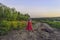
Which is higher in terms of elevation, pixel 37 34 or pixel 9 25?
pixel 9 25

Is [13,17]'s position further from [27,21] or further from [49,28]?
[49,28]

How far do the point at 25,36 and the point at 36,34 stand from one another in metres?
0.17

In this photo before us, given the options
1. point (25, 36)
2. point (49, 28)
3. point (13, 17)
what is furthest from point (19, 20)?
point (49, 28)

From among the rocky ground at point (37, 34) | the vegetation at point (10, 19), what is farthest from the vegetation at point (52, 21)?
the vegetation at point (10, 19)

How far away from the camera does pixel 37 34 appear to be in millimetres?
2242

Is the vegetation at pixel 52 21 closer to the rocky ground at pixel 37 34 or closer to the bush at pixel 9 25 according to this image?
the rocky ground at pixel 37 34

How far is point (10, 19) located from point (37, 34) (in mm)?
447

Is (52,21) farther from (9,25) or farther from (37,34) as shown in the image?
(9,25)

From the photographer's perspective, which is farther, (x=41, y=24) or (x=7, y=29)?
(x=41, y=24)

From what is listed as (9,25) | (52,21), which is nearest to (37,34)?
(52,21)

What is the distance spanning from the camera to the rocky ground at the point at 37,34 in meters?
2.14

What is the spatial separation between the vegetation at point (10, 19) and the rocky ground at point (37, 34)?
0.25 ft

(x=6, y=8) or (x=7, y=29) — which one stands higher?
(x=6, y=8)

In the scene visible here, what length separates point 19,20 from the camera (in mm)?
2207
